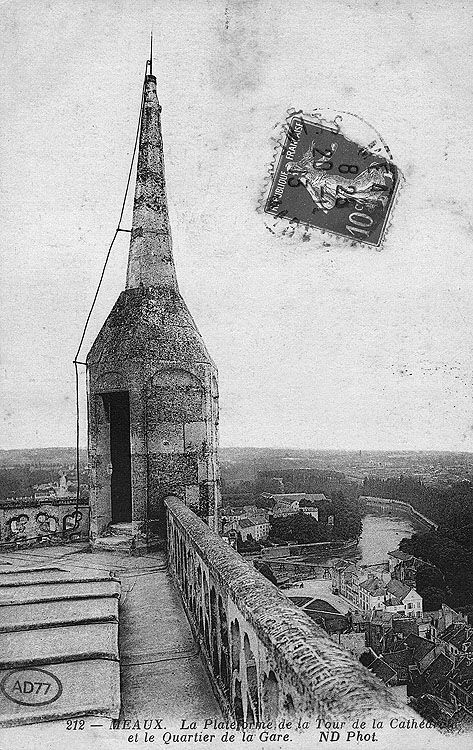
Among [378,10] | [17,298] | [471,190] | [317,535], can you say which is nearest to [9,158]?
[17,298]

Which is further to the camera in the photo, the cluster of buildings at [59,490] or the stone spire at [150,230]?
the cluster of buildings at [59,490]

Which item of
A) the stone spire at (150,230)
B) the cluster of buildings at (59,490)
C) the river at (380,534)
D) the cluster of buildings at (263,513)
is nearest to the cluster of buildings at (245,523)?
the cluster of buildings at (263,513)

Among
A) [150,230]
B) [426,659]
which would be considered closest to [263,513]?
[426,659]

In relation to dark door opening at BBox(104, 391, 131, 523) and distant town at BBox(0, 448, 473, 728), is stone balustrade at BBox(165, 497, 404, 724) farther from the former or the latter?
dark door opening at BBox(104, 391, 131, 523)

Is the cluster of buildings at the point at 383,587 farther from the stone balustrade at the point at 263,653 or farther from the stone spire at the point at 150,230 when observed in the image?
the stone spire at the point at 150,230

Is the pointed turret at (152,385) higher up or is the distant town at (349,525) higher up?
the pointed turret at (152,385)

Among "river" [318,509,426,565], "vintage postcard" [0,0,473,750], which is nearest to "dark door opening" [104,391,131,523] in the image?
"vintage postcard" [0,0,473,750]
